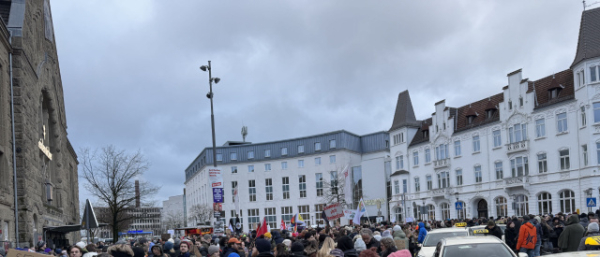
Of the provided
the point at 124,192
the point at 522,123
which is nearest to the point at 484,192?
the point at 522,123

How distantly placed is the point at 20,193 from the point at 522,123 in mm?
43541

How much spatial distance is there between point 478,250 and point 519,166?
47.6 m

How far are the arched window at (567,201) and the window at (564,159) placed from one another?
190 cm

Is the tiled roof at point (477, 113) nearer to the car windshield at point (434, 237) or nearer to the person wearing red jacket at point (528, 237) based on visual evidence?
the car windshield at point (434, 237)

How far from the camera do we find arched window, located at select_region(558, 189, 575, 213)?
165 feet

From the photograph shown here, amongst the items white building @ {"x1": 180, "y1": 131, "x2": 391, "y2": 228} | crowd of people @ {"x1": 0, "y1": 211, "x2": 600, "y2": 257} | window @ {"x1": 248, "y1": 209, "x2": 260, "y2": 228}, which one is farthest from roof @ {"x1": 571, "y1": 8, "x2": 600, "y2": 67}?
window @ {"x1": 248, "y1": 209, "x2": 260, "y2": 228}

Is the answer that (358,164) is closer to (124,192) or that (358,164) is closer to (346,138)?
(346,138)

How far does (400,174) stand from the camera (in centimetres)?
7350

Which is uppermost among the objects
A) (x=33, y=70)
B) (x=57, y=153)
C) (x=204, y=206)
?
(x=33, y=70)

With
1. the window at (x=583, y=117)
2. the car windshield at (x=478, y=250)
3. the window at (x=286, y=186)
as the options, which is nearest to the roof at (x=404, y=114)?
the window at (x=286, y=186)

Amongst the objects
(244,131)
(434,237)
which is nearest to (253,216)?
(244,131)

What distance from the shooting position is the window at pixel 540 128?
53594 millimetres

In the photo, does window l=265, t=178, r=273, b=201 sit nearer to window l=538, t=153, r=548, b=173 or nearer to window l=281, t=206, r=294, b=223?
window l=281, t=206, r=294, b=223

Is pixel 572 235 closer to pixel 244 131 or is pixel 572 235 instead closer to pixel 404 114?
pixel 404 114
